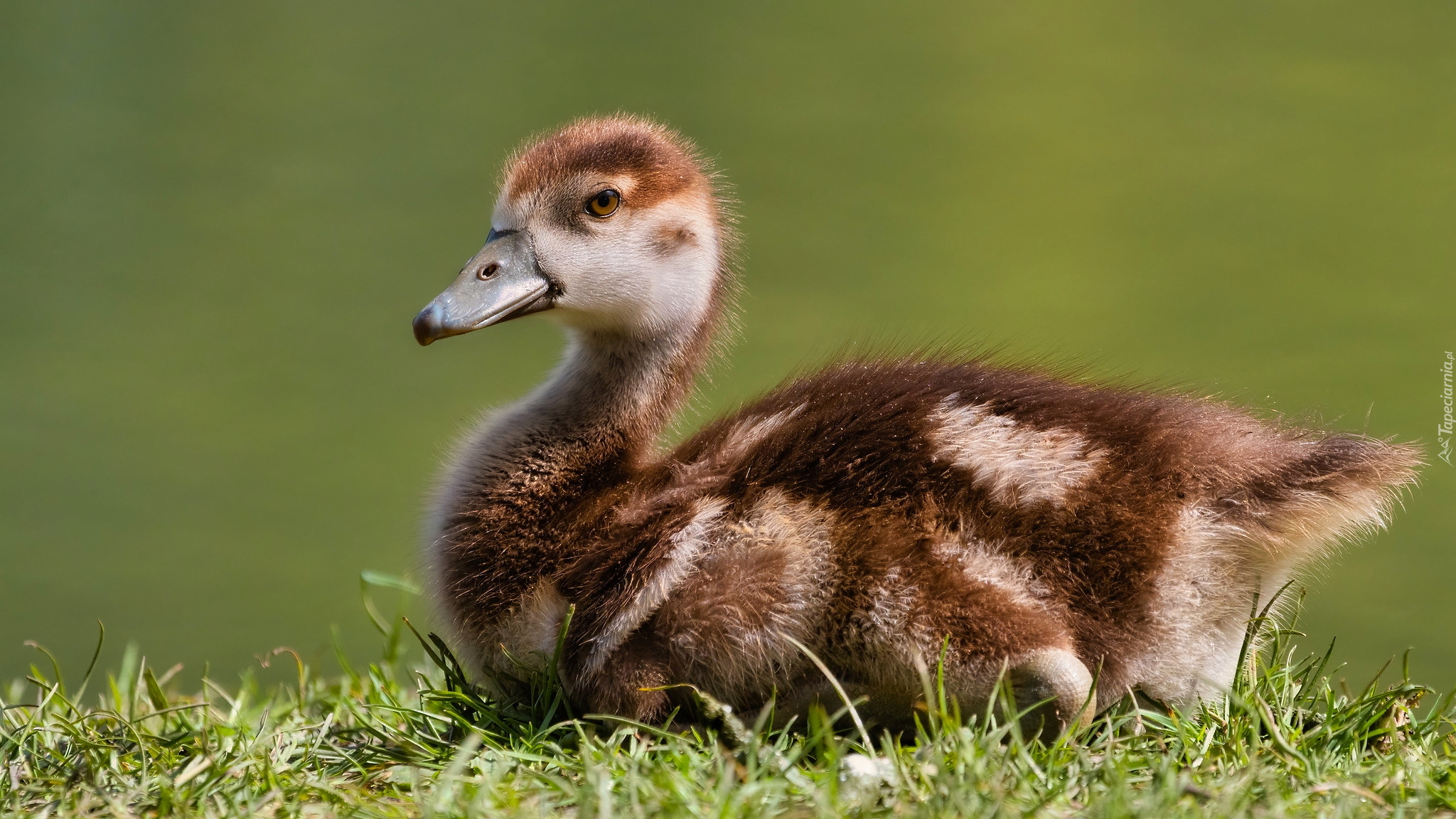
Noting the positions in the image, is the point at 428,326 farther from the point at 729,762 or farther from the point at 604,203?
the point at 729,762

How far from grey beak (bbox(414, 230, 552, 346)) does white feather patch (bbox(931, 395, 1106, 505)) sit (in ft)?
2.58

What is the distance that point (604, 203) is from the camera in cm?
261

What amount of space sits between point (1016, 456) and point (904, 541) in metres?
0.23

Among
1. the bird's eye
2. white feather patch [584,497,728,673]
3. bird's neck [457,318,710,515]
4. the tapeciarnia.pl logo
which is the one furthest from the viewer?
the tapeciarnia.pl logo

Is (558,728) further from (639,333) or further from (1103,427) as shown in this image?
(1103,427)

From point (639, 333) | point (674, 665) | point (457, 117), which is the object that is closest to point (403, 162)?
point (457, 117)

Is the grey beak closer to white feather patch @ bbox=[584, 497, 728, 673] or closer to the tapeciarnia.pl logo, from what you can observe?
white feather patch @ bbox=[584, 497, 728, 673]

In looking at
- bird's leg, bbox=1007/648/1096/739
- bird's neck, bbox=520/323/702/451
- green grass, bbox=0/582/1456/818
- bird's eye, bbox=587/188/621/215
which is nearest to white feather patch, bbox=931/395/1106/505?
bird's leg, bbox=1007/648/1096/739

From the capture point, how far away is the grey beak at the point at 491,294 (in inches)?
98.3

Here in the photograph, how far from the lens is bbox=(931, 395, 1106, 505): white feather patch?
222 cm

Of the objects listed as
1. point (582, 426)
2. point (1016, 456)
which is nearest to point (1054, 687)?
point (1016, 456)

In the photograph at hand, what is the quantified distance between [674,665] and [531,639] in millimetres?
262

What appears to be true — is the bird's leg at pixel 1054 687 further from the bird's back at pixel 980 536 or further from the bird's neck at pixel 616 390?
the bird's neck at pixel 616 390

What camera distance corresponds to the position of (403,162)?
8.12m
